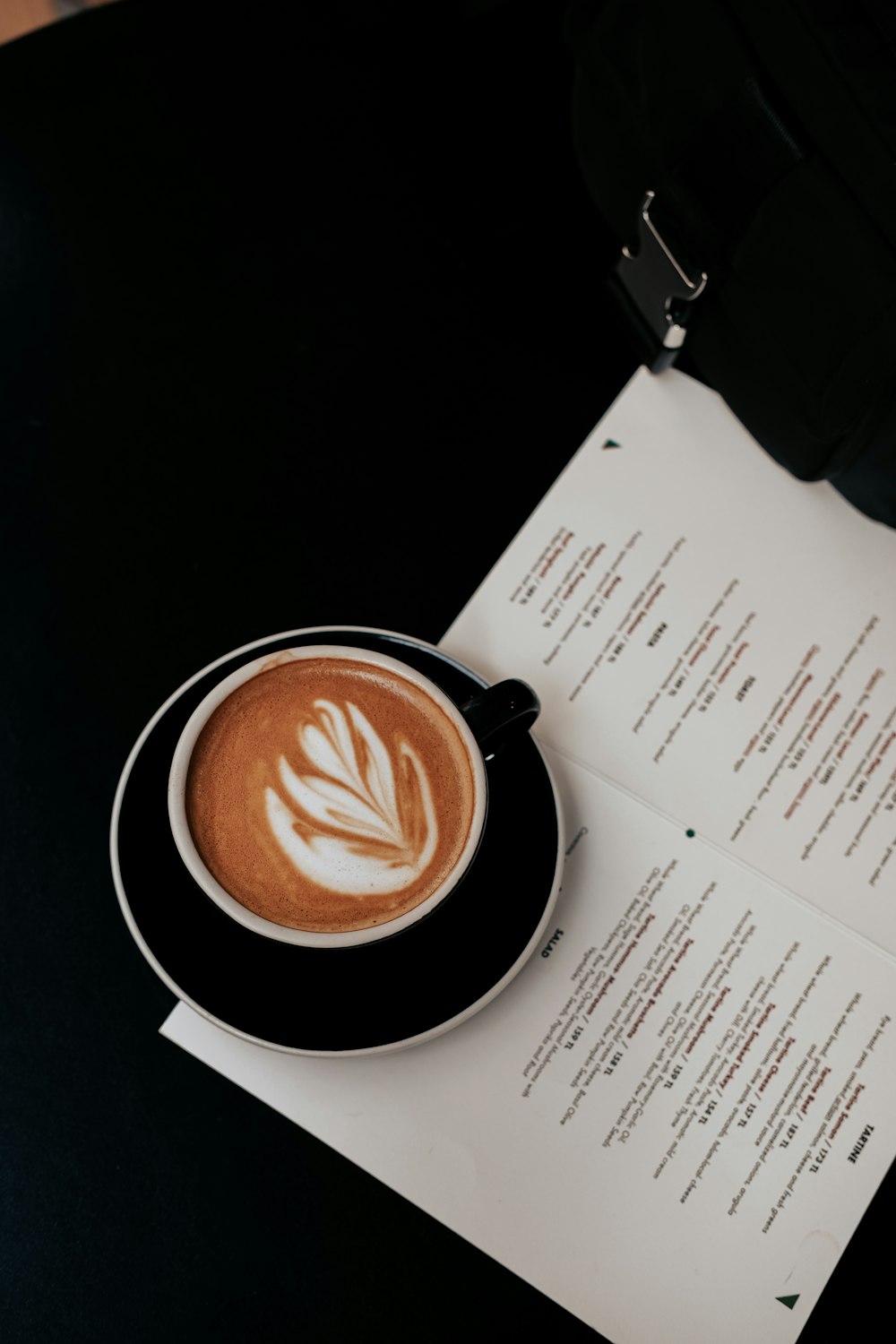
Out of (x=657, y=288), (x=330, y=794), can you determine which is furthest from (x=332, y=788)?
(x=657, y=288)

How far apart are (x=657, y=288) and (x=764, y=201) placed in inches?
4.4

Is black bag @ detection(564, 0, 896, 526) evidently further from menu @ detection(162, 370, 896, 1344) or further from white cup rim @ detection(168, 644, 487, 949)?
white cup rim @ detection(168, 644, 487, 949)

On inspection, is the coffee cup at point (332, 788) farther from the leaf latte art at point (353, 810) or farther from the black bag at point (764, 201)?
the black bag at point (764, 201)

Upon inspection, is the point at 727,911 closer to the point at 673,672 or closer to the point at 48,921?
the point at 673,672

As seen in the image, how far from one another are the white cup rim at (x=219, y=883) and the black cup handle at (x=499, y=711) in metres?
0.01

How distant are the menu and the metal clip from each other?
0.12 feet

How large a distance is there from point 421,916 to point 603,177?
60 centimetres

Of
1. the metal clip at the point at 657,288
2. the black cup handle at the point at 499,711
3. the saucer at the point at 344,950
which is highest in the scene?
the metal clip at the point at 657,288

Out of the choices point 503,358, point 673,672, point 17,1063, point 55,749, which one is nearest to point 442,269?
point 503,358

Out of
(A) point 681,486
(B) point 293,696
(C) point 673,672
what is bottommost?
(B) point 293,696

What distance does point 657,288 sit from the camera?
826 millimetres

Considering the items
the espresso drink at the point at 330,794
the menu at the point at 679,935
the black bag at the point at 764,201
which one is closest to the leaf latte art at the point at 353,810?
the espresso drink at the point at 330,794

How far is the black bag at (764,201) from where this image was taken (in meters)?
0.68

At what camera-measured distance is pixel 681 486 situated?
0.85 m
